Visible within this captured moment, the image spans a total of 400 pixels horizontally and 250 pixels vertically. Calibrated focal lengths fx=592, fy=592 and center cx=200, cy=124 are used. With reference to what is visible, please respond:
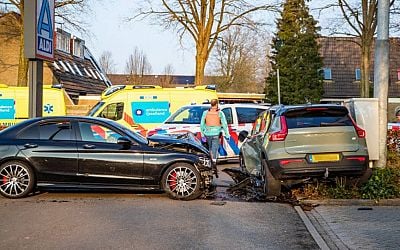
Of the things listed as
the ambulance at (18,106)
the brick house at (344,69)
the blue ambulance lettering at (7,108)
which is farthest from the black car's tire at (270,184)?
the brick house at (344,69)

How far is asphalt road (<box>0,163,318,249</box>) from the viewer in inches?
281

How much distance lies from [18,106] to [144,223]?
14194 mm

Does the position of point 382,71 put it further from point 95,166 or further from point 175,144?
point 95,166

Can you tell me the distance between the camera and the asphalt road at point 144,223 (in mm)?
7133

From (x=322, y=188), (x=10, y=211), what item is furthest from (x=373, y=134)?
(x=10, y=211)

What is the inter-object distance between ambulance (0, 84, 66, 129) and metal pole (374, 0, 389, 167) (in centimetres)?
1306

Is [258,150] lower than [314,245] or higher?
higher

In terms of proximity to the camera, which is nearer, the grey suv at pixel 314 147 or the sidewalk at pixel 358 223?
the sidewalk at pixel 358 223

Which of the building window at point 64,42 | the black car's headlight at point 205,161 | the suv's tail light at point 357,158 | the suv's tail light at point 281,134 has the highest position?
the building window at point 64,42

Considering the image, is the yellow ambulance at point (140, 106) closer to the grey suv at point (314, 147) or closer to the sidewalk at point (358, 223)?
the grey suv at point (314, 147)

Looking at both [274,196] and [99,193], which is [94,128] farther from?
[274,196]

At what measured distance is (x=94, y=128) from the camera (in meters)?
10.6

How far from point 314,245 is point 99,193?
4913 millimetres

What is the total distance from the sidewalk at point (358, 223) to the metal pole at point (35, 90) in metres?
6.54
